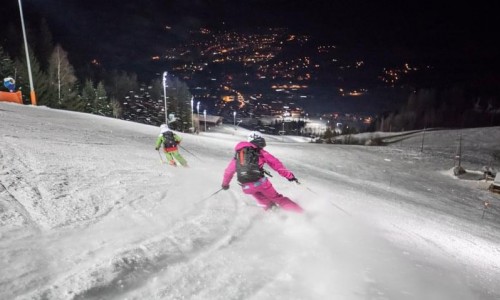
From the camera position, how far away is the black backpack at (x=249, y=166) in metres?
7.44

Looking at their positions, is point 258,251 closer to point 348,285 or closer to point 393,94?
point 348,285

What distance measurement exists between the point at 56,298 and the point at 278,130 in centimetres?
13009

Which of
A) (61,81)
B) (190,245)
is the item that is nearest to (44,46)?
(61,81)

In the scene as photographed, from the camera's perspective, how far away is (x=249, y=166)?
745cm

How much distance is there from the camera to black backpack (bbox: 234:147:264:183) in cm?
744

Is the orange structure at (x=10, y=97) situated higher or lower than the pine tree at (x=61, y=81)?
lower

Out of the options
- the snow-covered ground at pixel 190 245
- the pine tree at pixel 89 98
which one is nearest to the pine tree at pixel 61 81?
the pine tree at pixel 89 98

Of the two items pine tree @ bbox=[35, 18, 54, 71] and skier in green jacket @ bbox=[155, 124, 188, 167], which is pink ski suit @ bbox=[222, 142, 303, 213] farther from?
pine tree @ bbox=[35, 18, 54, 71]

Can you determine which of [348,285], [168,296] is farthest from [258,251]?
[168,296]

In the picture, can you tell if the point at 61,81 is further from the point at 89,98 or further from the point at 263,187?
the point at 263,187

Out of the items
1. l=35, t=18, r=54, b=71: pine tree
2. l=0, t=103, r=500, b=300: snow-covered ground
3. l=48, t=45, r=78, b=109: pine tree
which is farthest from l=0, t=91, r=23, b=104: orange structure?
l=35, t=18, r=54, b=71: pine tree

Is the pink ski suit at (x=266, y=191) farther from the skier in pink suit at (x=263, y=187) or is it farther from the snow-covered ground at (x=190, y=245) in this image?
the snow-covered ground at (x=190, y=245)

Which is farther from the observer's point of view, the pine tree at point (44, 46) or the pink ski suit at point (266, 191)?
the pine tree at point (44, 46)

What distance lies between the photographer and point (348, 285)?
13.1 feet
